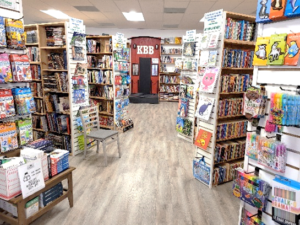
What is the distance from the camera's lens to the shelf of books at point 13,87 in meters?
2.03

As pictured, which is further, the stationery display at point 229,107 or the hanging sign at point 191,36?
the hanging sign at point 191,36

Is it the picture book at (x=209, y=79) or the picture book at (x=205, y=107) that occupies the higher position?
the picture book at (x=209, y=79)

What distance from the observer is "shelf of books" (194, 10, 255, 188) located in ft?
9.39

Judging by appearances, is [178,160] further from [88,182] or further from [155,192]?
[88,182]

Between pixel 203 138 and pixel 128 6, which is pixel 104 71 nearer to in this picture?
pixel 128 6

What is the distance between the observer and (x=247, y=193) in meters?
1.67


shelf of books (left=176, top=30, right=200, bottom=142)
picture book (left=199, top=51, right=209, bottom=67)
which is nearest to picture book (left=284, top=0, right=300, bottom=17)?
picture book (left=199, top=51, right=209, bottom=67)

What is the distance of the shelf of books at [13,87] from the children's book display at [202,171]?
2343 millimetres

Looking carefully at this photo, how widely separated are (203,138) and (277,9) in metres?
1.99

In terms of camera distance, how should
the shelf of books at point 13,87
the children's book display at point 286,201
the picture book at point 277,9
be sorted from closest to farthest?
1. the children's book display at point 286,201
2. the picture book at point 277,9
3. the shelf of books at point 13,87

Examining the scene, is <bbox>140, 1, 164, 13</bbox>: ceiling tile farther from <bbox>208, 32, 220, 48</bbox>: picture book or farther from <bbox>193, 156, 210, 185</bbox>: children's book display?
<bbox>193, 156, 210, 185</bbox>: children's book display

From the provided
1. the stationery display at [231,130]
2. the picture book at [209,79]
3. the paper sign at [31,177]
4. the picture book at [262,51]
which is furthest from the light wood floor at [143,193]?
the picture book at [262,51]

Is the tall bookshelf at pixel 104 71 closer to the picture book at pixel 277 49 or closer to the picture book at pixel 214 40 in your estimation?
the picture book at pixel 214 40

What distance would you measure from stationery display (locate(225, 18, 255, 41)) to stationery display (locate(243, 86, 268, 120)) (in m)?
1.54
